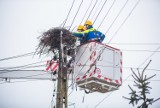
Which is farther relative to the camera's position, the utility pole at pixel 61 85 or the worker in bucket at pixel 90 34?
the worker in bucket at pixel 90 34

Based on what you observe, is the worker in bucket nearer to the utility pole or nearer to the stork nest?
the stork nest

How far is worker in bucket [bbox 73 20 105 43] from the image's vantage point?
13.9m

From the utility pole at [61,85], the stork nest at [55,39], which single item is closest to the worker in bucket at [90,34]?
the stork nest at [55,39]

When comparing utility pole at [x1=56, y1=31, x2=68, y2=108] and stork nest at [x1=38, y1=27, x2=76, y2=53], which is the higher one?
stork nest at [x1=38, y1=27, x2=76, y2=53]

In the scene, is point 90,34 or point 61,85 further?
point 90,34

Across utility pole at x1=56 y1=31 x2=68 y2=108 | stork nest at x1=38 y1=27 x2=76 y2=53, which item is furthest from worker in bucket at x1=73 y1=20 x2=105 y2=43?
utility pole at x1=56 y1=31 x2=68 y2=108

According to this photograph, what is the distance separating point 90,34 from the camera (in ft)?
45.8

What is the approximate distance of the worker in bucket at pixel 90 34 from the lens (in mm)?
13867

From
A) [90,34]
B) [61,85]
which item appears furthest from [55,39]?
[61,85]

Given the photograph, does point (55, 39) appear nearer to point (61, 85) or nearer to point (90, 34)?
point (90, 34)

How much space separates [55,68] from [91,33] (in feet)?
8.00

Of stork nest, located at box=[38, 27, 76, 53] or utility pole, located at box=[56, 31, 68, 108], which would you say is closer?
utility pole, located at box=[56, 31, 68, 108]

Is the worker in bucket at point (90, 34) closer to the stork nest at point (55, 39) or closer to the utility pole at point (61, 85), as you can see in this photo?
the stork nest at point (55, 39)

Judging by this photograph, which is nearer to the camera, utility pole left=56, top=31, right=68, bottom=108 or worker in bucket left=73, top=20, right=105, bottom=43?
utility pole left=56, top=31, right=68, bottom=108
